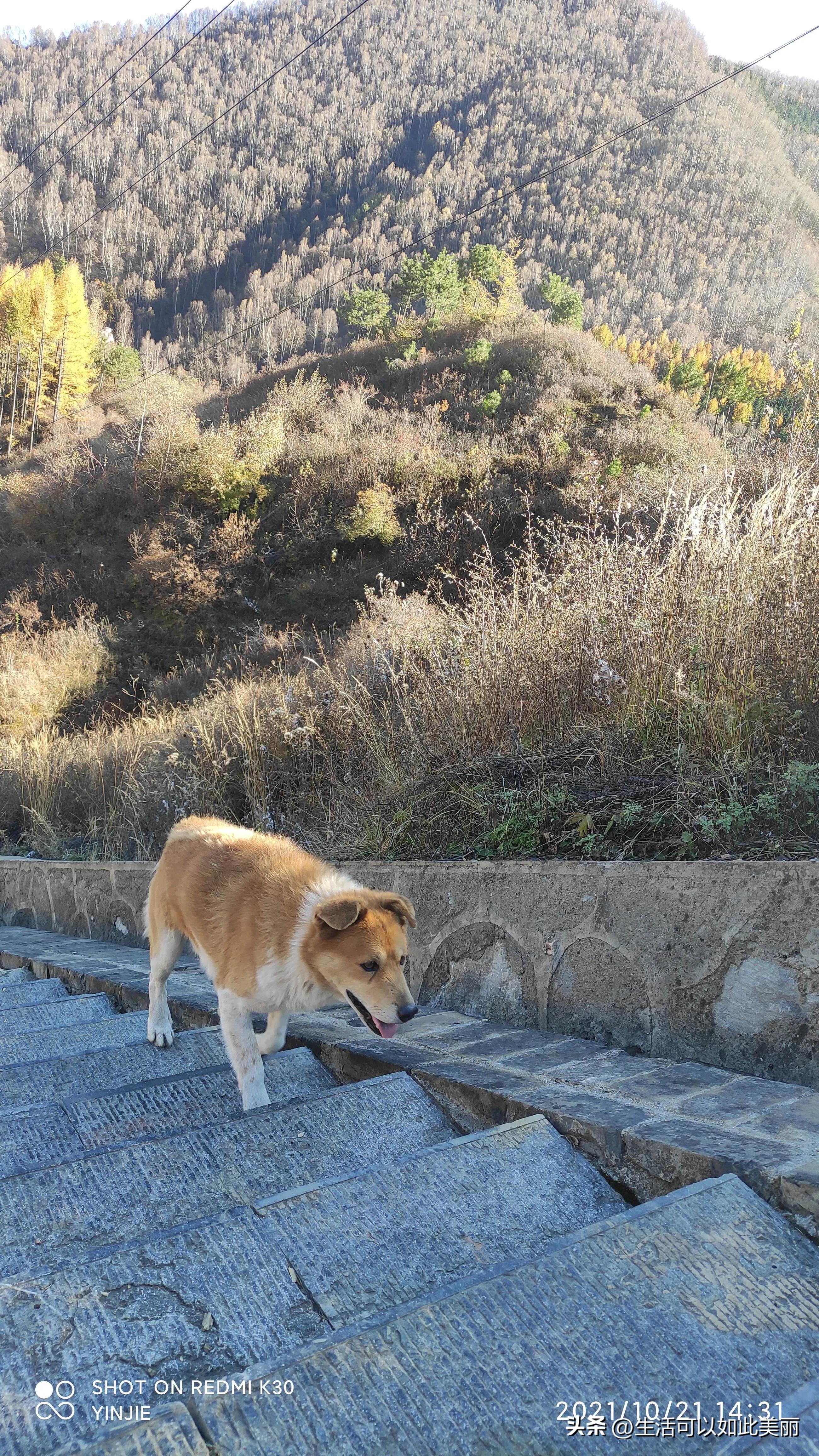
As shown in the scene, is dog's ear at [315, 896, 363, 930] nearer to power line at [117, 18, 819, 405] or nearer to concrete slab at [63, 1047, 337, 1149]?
concrete slab at [63, 1047, 337, 1149]

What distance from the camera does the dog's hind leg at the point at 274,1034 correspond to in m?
3.24

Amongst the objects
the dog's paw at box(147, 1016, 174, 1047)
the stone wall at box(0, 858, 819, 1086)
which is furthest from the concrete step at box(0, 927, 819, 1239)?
the dog's paw at box(147, 1016, 174, 1047)

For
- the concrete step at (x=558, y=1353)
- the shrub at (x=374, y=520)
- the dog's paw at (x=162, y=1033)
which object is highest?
the concrete step at (x=558, y=1353)

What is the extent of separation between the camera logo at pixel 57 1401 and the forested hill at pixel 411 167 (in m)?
74.0

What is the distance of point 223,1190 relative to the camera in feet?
7.07

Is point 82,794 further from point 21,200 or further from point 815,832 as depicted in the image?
point 21,200

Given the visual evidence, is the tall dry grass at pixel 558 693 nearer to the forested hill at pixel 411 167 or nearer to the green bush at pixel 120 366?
the green bush at pixel 120 366

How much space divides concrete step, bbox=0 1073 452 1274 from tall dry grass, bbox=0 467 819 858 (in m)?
1.89

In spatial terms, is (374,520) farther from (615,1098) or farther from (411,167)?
(411,167)

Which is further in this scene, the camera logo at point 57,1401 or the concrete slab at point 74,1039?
the concrete slab at point 74,1039

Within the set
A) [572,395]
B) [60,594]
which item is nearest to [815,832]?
[60,594]

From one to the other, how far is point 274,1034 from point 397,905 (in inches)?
28.3

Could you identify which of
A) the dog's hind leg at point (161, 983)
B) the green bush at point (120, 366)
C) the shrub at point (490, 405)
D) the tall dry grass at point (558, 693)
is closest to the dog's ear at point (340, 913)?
the dog's hind leg at point (161, 983)

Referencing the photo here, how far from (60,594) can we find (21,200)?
9691cm
